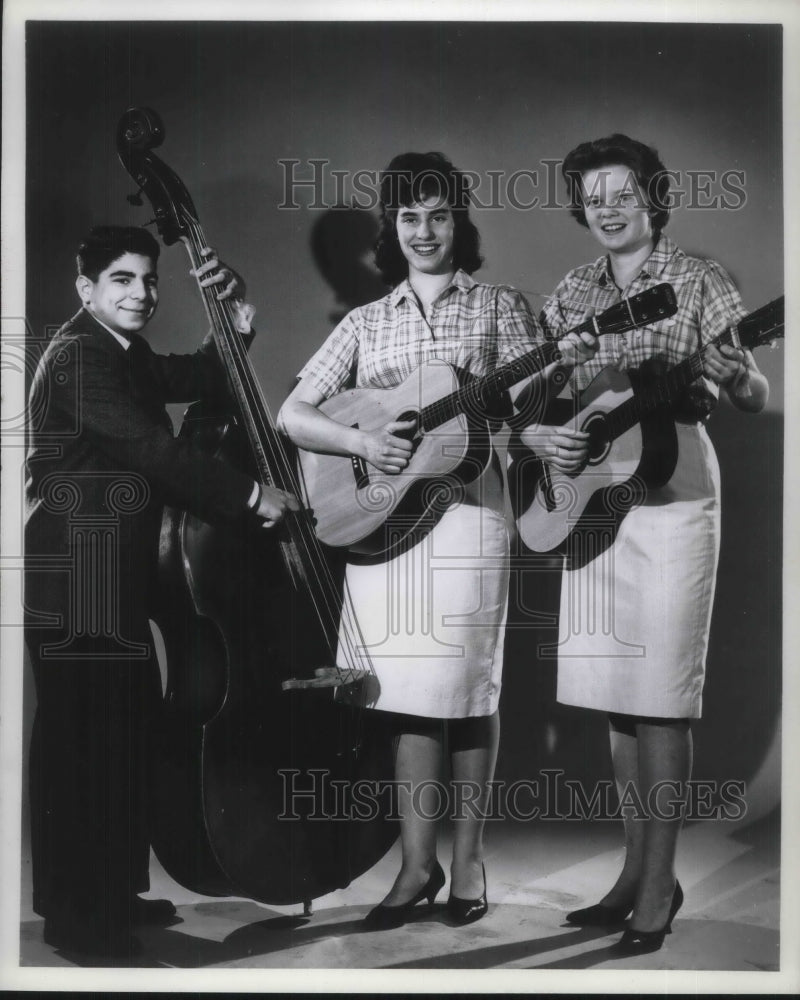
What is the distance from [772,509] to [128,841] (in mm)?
1917

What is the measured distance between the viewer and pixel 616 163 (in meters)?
2.64

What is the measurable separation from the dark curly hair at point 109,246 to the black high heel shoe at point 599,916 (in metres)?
2.05

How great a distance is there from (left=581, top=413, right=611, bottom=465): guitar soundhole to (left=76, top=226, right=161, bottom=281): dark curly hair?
122 centimetres

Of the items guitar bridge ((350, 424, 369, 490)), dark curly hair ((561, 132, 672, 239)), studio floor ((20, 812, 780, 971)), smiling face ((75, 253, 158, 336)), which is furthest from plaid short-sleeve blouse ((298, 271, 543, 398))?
studio floor ((20, 812, 780, 971))

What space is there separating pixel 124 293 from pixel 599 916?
207 cm

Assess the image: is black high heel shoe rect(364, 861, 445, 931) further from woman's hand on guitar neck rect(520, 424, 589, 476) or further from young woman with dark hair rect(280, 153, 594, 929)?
woman's hand on guitar neck rect(520, 424, 589, 476)

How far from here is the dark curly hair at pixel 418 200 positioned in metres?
2.63

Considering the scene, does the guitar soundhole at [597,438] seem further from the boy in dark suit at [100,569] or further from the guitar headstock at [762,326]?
the boy in dark suit at [100,569]

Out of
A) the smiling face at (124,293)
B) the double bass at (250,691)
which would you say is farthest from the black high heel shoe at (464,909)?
the smiling face at (124,293)

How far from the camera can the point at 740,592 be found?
2637 millimetres

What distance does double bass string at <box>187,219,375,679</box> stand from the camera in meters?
2.52

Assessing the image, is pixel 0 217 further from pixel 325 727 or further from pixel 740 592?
pixel 740 592

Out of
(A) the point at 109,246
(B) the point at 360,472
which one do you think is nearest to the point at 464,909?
(B) the point at 360,472

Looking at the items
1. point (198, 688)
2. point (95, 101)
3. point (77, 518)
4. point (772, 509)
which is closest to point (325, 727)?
point (198, 688)
